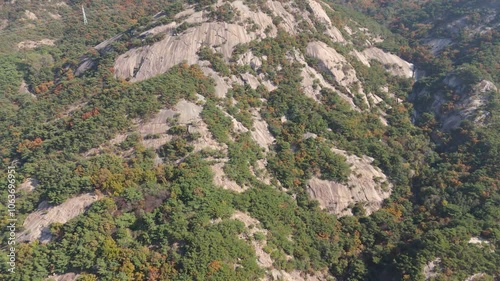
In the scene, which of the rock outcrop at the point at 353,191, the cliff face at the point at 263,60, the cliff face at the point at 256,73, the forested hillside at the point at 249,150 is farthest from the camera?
the cliff face at the point at 263,60

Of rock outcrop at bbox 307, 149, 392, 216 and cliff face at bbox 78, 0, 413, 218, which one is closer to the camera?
rock outcrop at bbox 307, 149, 392, 216

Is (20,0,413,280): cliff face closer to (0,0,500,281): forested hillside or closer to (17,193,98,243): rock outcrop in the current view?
(17,193,98,243): rock outcrop

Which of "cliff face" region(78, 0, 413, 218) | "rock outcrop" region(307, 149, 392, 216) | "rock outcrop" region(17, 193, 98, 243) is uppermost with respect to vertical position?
"cliff face" region(78, 0, 413, 218)

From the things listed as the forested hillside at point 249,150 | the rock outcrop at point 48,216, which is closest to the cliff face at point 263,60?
the forested hillside at point 249,150

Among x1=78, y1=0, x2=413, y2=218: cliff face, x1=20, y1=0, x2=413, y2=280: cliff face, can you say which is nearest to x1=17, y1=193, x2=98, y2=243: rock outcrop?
x1=20, y1=0, x2=413, y2=280: cliff face

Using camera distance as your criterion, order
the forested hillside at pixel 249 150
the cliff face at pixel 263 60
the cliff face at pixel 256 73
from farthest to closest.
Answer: the cliff face at pixel 263 60
the cliff face at pixel 256 73
the forested hillside at pixel 249 150

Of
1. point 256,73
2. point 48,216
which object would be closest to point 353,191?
point 256,73

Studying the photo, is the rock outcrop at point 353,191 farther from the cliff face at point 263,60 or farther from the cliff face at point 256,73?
the cliff face at point 256,73

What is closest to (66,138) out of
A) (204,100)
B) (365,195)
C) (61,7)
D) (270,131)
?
(204,100)

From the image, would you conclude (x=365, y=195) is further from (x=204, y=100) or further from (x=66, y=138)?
(x=66, y=138)
